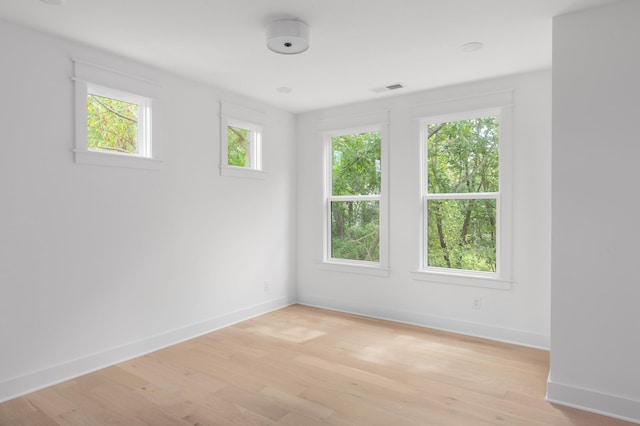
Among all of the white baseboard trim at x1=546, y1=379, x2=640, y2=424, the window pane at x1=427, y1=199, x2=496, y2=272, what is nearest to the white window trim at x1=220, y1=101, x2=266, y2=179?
the window pane at x1=427, y1=199, x2=496, y2=272

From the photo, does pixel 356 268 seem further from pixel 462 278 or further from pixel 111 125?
pixel 111 125

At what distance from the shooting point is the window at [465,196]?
12.9 ft

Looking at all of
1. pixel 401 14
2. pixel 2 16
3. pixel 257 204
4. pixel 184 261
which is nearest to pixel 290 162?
pixel 257 204

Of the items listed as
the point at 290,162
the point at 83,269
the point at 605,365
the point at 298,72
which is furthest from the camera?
the point at 290,162

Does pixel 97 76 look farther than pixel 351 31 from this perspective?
Yes

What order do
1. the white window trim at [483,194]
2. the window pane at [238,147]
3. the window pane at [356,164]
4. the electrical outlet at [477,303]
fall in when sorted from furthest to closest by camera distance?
the window pane at [356,164]
the window pane at [238,147]
the electrical outlet at [477,303]
the white window trim at [483,194]

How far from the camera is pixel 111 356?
3.30 meters

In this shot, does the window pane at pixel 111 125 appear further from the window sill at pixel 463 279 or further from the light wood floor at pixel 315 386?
the window sill at pixel 463 279

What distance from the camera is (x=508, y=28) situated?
A: 2.82m

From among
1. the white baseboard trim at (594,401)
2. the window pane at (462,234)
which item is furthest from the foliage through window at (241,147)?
the white baseboard trim at (594,401)

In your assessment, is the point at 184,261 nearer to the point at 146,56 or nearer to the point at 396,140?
the point at 146,56

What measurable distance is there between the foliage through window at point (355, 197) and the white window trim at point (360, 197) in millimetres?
29

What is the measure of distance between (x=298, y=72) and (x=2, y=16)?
221cm

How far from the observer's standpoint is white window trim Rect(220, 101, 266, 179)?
4293mm
